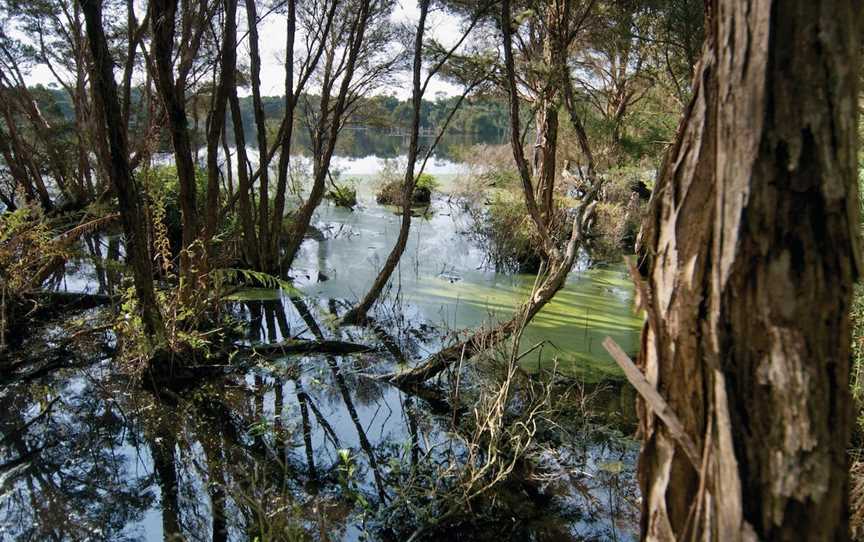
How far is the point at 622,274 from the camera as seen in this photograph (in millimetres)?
6578

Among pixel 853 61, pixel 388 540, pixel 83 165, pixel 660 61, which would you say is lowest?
pixel 388 540

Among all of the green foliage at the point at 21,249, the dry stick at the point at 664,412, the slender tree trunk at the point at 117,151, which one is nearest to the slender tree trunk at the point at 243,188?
the green foliage at the point at 21,249

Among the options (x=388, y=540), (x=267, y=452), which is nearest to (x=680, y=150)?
(x=388, y=540)

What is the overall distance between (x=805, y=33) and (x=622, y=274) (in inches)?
241

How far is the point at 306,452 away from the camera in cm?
279

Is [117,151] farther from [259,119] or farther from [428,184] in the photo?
[428,184]

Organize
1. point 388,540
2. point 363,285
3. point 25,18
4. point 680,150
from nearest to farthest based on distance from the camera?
1. point 680,150
2. point 388,540
3. point 363,285
4. point 25,18

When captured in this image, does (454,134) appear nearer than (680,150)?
No

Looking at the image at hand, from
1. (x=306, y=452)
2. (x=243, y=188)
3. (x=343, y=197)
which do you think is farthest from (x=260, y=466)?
(x=343, y=197)

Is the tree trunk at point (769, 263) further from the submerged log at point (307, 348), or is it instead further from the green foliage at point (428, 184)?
the green foliage at point (428, 184)

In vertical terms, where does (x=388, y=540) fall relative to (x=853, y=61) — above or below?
below

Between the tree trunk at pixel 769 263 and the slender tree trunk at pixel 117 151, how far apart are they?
2.39 meters

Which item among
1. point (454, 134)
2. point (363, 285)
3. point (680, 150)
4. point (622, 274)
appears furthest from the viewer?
point (454, 134)

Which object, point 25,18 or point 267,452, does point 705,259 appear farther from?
point 25,18
